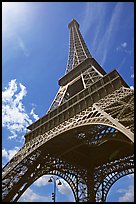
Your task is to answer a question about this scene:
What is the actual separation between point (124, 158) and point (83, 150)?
4530 mm

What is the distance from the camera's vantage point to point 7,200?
20.0m

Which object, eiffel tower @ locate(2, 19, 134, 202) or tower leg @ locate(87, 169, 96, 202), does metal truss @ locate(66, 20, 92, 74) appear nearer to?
eiffel tower @ locate(2, 19, 134, 202)

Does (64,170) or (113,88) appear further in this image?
(64,170)

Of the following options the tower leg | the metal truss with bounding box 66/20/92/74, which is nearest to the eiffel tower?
the tower leg

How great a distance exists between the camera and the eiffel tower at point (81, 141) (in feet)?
55.5

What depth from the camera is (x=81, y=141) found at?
21984 millimetres

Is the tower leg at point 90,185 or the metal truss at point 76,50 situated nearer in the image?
the tower leg at point 90,185

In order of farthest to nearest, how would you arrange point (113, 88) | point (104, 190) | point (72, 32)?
point (72, 32)
point (104, 190)
point (113, 88)

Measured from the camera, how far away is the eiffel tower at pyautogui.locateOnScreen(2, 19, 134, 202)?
1692cm

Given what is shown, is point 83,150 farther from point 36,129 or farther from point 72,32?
point 72,32

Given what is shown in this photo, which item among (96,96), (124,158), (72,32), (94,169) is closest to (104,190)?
(94,169)

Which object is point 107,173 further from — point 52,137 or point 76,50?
point 76,50

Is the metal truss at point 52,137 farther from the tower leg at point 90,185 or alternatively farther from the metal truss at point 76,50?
the metal truss at point 76,50

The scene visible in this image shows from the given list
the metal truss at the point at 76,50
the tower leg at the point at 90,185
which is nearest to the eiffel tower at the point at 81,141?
the tower leg at the point at 90,185
